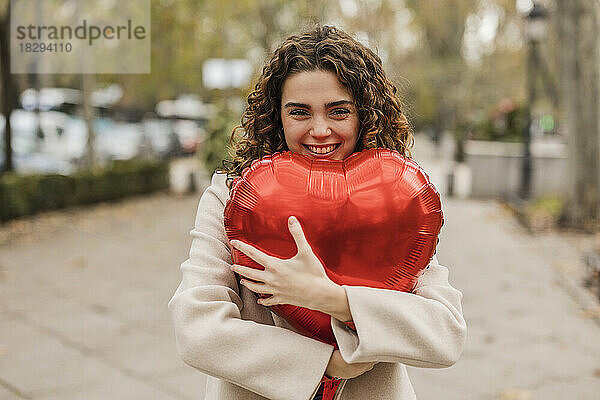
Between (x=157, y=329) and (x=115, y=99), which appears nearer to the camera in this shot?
(x=157, y=329)

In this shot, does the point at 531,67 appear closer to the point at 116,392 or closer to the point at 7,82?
the point at 7,82

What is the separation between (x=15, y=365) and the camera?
4.91 metres

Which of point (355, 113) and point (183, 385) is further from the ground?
point (355, 113)

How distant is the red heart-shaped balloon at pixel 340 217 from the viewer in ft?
5.01

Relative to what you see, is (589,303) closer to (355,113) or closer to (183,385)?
(183,385)

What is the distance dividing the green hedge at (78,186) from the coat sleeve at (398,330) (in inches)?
413

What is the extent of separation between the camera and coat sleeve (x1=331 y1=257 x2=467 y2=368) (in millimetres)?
1478

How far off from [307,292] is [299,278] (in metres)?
0.03

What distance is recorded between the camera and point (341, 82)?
1640 mm

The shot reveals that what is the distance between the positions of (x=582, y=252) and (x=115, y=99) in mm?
25817

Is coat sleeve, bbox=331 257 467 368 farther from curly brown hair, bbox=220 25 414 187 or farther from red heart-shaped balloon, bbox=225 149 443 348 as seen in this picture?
curly brown hair, bbox=220 25 414 187

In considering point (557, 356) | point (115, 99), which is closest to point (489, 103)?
point (115, 99)

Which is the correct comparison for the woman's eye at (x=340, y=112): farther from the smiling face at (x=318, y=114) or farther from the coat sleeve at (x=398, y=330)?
the coat sleeve at (x=398, y=330)

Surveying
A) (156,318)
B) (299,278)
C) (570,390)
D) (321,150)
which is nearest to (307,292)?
(299,278)
